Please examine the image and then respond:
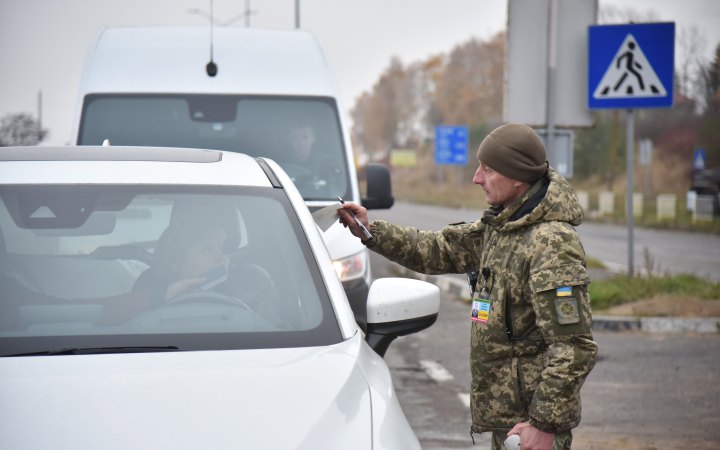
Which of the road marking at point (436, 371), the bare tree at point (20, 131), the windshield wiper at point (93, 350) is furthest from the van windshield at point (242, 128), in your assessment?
the bare tree at point (20, 131)

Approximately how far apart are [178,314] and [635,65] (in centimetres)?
935

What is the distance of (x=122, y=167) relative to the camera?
3.67m

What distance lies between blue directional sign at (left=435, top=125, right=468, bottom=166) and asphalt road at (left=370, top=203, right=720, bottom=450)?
1885 inches

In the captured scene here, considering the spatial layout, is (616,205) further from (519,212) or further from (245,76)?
(519,212)

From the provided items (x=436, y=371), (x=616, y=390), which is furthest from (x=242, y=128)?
(x=616, y=390)

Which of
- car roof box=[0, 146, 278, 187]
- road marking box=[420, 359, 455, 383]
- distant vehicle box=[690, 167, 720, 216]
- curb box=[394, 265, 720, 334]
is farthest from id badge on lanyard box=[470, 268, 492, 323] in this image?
distant vehicle box=[690, 167, 720, 216]

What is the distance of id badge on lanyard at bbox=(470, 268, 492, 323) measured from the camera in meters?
3.58

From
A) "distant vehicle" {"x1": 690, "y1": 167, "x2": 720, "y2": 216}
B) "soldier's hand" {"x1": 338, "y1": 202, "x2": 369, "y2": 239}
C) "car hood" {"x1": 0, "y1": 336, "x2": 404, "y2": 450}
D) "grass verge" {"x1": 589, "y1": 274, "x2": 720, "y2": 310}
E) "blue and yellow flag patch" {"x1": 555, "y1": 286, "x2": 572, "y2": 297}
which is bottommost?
"grass verge" {"x1": 589, "y1": 274, "x2": 720, "y2": 310}

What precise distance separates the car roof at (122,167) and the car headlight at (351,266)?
2.77m

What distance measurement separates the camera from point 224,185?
364 centimetres

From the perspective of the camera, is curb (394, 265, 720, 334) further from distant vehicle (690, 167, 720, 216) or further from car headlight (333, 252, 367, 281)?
distant vehicle (690, 167, 720, 216)

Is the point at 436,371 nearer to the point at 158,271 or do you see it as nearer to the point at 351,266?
the point at 351,266

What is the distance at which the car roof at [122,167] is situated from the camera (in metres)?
3.59

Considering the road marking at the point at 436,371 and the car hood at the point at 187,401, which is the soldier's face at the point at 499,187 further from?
the road marking at the point at 436,371
